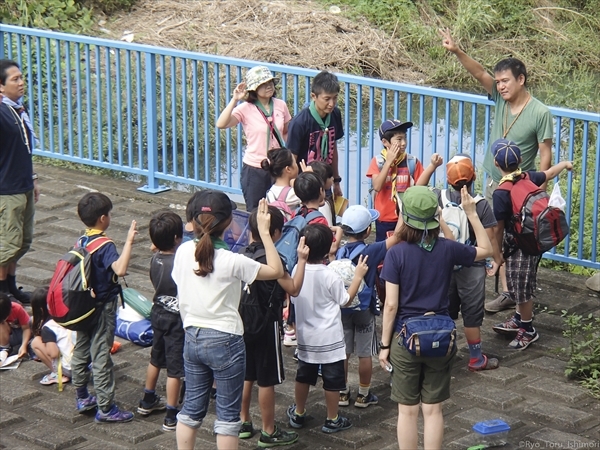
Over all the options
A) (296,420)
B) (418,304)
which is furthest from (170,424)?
(418,304)

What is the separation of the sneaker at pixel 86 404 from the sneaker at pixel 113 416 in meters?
0.10

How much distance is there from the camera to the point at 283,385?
6.82m

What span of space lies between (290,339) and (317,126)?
59.9 inches

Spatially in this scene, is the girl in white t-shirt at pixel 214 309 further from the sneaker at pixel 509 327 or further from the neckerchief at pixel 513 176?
the sneaker at pixel 509 327

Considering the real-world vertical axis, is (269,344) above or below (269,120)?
below

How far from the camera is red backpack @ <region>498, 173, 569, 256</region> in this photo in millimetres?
6863

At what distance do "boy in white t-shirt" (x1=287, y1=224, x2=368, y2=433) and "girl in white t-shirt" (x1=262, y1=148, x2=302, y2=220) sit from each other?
Result: 104cm

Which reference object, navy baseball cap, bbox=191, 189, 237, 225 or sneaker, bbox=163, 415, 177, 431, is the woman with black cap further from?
sneaker, bbox=163, 415, 177, 431

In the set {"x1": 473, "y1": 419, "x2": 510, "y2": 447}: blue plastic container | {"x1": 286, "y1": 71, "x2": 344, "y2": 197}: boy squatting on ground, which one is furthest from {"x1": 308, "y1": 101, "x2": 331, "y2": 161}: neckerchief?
{"x1": 473, "y1": 419, "x2": 510, "y2": 447}: blue plastic container

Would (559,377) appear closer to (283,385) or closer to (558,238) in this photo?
(558,238)

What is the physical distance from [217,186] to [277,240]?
4.05 meters

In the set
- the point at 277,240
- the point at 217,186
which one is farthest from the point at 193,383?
the point at 217,186

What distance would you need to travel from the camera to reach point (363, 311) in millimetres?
6352

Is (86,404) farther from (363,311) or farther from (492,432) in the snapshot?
(492,432)
